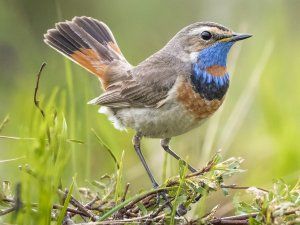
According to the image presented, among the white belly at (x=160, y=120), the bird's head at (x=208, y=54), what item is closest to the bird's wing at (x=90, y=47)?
the white belly at (x=160, y=120)

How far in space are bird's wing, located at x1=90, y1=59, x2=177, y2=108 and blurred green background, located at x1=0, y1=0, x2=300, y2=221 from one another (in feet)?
0.53

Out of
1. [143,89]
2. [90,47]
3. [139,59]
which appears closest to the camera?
[143,89]

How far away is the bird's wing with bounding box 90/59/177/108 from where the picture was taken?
5.19 metres

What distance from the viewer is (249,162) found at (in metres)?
6.27

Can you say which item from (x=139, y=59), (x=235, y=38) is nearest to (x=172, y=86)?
(x=235, y=38)

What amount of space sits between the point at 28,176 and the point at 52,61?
13.5 feet

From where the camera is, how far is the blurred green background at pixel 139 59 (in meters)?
4.90

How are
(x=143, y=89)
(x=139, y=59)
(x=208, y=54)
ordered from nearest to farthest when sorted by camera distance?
1. (x=208, y=54)
2. (x=143, y=89)
3. (x=139, y=59)

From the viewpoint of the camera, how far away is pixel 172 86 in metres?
5.12

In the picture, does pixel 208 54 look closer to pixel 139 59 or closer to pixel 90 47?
pixel 90 47

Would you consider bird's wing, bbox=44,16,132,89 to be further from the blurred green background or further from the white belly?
the white belly

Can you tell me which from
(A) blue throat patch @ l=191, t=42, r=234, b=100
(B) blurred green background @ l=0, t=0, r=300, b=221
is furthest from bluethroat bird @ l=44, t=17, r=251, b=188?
(B) blurred green background @ l=0, t=0, r=300, b=221

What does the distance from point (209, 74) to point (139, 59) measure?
286 cm

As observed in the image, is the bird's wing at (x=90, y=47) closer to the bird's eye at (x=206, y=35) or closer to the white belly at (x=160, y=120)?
the white belly at (x=160, y=120)
